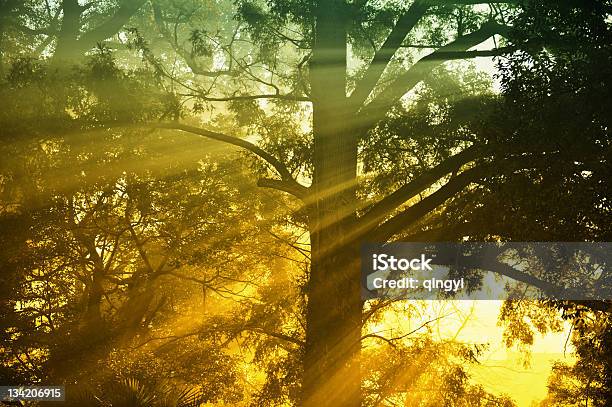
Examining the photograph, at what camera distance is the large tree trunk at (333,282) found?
Result: 8492 mm

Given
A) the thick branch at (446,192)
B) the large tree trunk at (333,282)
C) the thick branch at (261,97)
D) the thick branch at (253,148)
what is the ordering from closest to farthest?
1. the thick branch at (446,192)
2. the large tree trunk at (333,282)
3. the thick branch at (253,148)
4. the thick branch at (261,97)

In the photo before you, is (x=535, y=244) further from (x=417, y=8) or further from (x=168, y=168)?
(x=168, y=168)

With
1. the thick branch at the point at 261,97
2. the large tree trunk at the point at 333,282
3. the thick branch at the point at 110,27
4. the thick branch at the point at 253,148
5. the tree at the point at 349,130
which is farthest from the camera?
the thick branch at the point at 110,27

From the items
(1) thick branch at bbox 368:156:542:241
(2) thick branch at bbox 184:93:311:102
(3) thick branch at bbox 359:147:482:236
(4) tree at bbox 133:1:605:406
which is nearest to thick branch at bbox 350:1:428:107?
(4) tree at bbox 133:1:605:406

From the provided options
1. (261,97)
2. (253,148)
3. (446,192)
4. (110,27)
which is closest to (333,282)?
(446,192)

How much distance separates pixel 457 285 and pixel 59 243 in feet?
28.7

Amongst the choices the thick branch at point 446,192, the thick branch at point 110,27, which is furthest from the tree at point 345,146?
the thick branch at point 110,27

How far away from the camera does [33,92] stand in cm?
998

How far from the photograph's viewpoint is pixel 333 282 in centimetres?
851

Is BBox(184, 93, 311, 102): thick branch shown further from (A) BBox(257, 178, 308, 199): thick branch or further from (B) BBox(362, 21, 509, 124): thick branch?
(A) BBox(257, 178, 308, 199): thick branch

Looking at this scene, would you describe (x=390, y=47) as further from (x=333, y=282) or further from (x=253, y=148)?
(x=333, y=282)

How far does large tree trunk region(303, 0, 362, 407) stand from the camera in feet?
27.9

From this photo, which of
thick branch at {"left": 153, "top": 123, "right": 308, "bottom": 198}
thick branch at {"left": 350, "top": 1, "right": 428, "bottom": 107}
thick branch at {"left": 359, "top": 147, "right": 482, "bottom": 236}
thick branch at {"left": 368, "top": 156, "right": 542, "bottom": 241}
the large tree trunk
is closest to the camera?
thick branch at {"left": 368, "top": 156, "right": 542, "bottom": 241}

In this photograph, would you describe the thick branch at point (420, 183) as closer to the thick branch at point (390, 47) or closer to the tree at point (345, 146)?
the tree at point (345, 146)
